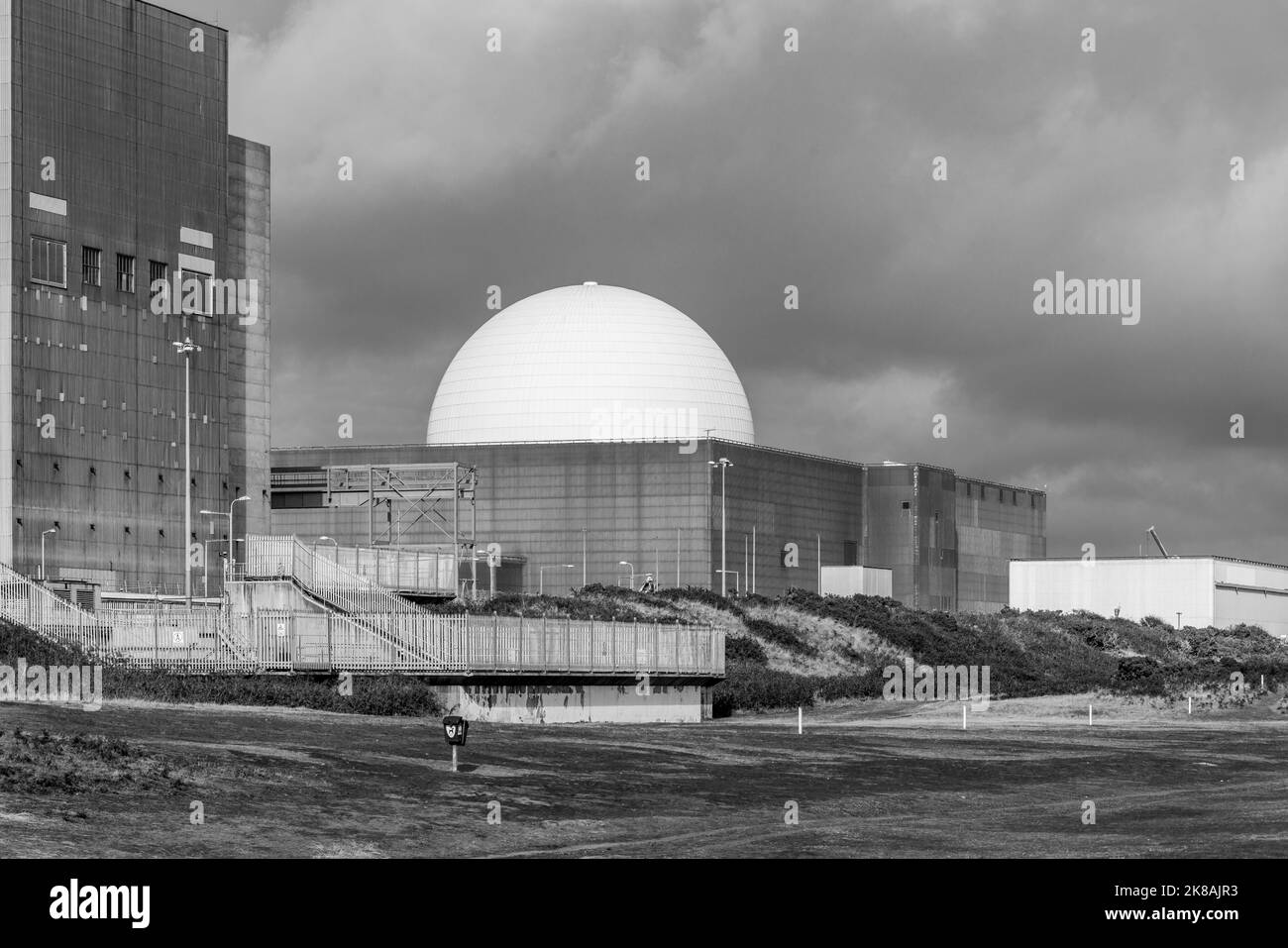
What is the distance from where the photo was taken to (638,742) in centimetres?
4200

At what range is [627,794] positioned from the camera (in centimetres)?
3172

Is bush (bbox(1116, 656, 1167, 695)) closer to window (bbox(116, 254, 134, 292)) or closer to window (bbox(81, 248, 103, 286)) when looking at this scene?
window (bbox(116, 254, 134, 292))

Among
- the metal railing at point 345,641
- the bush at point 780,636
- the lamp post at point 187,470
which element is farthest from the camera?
the bush at point 780,636

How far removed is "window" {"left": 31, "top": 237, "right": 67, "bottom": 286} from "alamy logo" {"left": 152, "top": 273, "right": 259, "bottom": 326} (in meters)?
6.07

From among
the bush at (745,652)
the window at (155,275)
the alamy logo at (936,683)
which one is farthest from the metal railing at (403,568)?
the alamy logo at (936,683)

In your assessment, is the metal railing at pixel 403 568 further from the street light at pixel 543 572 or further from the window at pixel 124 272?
the street light at pixel 543 572

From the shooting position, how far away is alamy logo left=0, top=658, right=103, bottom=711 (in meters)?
44.1

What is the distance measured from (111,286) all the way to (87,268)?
163 centimetres

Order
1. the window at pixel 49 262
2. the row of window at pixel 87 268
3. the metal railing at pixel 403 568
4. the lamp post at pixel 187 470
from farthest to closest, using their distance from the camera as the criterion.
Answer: the row of window at pixel 87 268 < the window at pixel 49 262 < the metal railing at pixel 403 568 < the lamp post at pixel 187 470

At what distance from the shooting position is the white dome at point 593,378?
16588 centimetres
